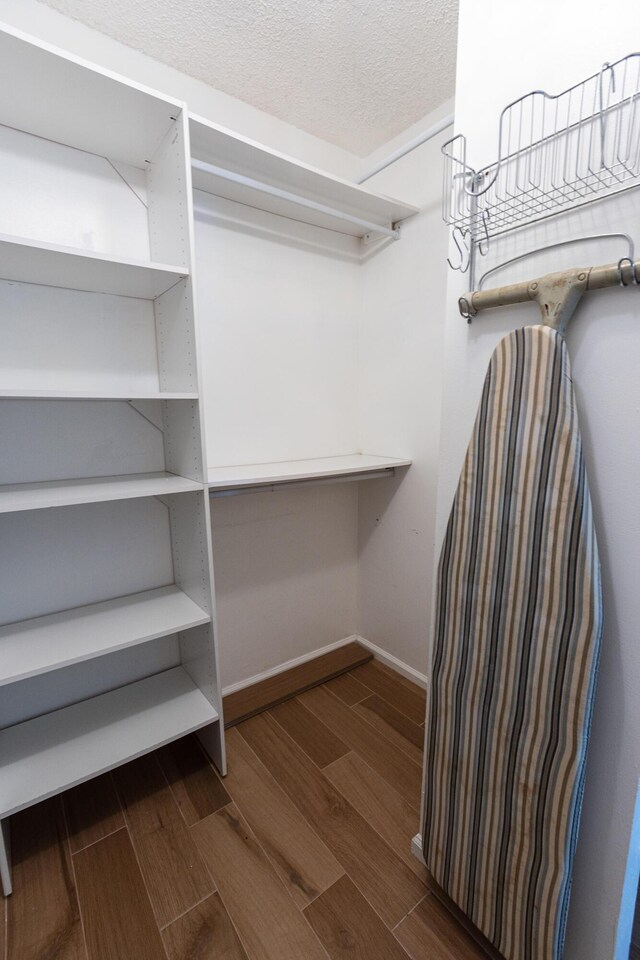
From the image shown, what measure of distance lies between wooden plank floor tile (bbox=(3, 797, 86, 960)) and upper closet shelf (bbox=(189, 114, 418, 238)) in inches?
87.8

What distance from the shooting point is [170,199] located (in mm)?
1318

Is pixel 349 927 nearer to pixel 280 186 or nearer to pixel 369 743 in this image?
pixel 369 743

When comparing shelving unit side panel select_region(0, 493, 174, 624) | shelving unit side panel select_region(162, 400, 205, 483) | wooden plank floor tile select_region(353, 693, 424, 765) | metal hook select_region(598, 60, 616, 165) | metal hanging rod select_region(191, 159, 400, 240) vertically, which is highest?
metal hanging rod select_region(191, 159, 400, 240)

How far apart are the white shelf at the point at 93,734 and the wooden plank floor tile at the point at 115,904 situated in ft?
0.82

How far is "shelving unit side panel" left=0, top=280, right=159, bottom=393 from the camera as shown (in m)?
1.31

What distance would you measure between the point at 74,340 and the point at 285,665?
1755 mm

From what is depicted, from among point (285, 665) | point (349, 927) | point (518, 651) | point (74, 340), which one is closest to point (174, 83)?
point (74, 340)

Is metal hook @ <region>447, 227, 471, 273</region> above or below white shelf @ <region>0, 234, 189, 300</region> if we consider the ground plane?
below

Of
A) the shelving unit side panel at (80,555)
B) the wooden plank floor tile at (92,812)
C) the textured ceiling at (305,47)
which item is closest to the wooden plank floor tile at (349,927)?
the wooden plank floor tile at (92,812)

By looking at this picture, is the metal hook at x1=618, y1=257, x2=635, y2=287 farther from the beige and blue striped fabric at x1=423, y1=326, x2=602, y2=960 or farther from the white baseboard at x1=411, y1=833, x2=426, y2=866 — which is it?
the white baseboard at x1=411, y1=833, x2=426, y2=866

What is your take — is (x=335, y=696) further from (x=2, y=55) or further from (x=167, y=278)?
(x=2, y=55)

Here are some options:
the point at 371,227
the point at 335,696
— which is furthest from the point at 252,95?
the point at 335,696

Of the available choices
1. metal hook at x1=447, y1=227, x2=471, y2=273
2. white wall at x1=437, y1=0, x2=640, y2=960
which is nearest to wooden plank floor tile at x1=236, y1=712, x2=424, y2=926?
white wall at x1=437, y1=0, x2=640, y2=960

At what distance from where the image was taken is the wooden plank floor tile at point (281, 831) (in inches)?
47.4
